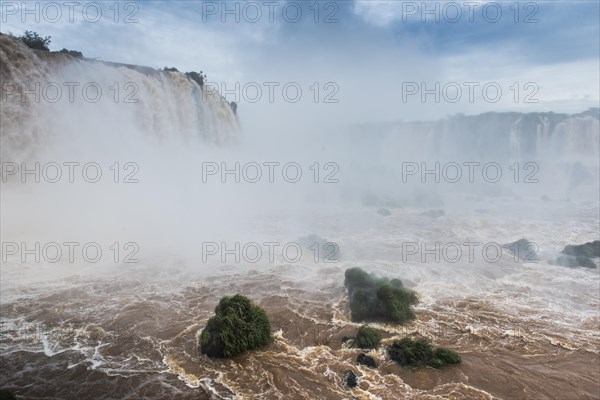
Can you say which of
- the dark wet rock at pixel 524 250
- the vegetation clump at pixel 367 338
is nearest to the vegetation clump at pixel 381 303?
the vegetation clump at pixel 367 338

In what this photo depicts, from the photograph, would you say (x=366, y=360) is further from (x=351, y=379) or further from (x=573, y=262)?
(x=573, y=262)

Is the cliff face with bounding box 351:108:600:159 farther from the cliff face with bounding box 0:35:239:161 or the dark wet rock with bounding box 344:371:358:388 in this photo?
the dark wet rock with bounding box 344:371:358:388

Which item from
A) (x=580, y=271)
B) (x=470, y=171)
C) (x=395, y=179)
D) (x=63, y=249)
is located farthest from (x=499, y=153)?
(x=63, y=249)

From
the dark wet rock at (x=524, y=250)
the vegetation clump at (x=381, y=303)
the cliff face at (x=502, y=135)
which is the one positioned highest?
the cliff face at (x=502, y=135)

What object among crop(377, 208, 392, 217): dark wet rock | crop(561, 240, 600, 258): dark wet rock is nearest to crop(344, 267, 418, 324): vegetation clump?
crop(561, 240, 600, 258): dark wet rock

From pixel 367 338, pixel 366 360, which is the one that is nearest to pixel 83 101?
pixel 367 338

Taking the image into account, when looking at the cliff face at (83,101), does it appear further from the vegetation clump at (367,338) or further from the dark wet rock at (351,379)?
the dark wet rock at (351,379)
